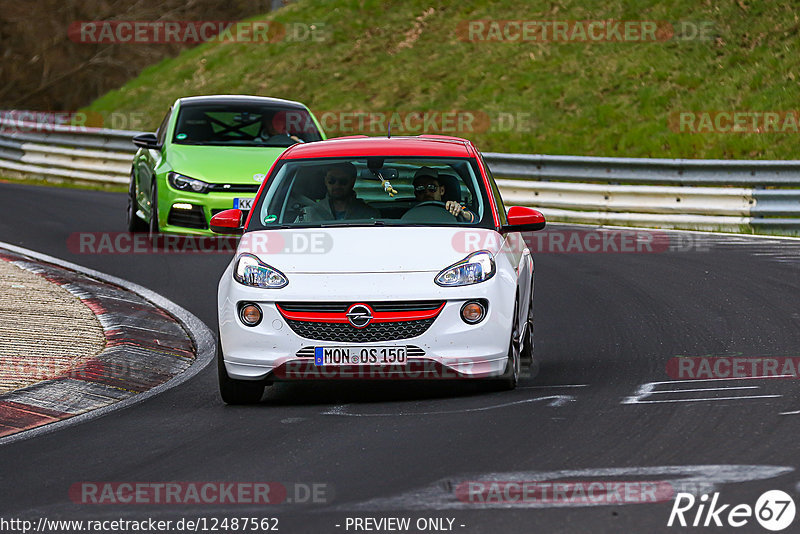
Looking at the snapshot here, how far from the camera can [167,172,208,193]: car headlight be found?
51.0 feet

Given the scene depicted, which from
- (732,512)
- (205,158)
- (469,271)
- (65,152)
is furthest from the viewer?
(65,152)

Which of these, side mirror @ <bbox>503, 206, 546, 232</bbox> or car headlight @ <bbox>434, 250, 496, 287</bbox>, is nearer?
car headlight @ <bbox>434, 250, 496, 287</bbox>

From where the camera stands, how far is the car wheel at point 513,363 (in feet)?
27.6

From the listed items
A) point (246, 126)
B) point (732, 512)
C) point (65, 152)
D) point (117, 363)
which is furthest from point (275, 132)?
point (732, 512)

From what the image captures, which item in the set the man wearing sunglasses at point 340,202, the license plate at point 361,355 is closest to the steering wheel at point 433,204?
the man wearing sunglasses at point 340,202

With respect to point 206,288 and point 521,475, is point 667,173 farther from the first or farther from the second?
point 521,475

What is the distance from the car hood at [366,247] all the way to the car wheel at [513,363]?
48 cm

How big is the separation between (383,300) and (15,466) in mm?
2242

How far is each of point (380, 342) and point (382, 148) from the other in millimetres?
1966

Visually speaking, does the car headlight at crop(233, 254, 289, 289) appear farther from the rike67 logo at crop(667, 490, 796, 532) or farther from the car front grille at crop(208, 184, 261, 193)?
the car front grille at crop(208, 184, 261, 193)

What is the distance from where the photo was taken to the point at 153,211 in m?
16.0

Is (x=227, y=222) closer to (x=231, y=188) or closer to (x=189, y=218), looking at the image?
(x=231, y=188)

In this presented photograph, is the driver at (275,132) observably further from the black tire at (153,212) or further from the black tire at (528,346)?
the black tire at (528,346)

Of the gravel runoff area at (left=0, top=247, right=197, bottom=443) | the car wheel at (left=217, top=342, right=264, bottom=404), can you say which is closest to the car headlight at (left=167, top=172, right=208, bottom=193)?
the gravel runoff area at (left=0, top=247, right=197, bottom=443)
